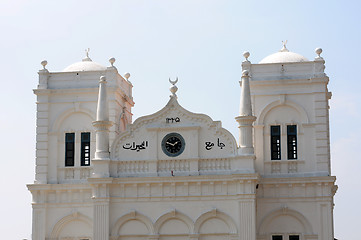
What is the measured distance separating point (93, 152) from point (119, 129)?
2.32 meters

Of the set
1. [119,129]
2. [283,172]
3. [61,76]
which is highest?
[61,76]

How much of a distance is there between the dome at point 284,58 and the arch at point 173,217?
35.6 ft

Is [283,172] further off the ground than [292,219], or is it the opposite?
[283,172]

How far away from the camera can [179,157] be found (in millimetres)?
42594

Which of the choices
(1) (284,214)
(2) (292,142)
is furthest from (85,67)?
(1) (284,214)

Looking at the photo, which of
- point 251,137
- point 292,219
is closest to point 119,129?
point 251,137

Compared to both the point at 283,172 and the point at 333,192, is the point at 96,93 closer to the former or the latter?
the point at 283,172

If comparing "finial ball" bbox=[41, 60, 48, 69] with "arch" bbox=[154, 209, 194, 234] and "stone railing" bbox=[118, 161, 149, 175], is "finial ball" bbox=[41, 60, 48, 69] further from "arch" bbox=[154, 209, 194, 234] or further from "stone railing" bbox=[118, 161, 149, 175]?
"arch" bbox=[154, 209, 194, 234]

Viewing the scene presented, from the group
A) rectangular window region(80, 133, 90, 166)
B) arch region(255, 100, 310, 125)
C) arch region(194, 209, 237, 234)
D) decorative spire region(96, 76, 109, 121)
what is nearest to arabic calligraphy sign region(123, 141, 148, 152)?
decorative spire region(96, 76, 109, 121)

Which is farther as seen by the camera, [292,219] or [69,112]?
[69,112]

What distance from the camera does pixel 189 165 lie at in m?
42.4

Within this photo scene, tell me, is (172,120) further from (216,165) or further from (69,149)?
(69,149)

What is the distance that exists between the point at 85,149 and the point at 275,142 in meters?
11.1

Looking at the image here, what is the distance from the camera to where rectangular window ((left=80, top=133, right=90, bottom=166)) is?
149ft
